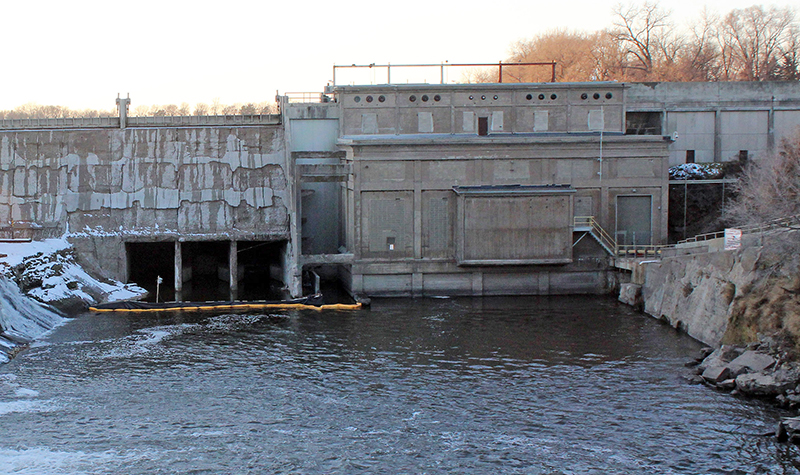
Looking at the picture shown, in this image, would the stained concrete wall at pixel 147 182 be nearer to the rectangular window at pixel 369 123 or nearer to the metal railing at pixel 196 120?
the metal railing at pixel 196 120

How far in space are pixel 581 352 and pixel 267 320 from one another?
16906mm

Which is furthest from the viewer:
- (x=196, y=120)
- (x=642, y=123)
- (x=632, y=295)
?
(x=642, y=123)

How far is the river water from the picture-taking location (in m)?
26.0

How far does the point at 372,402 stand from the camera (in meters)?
31.2

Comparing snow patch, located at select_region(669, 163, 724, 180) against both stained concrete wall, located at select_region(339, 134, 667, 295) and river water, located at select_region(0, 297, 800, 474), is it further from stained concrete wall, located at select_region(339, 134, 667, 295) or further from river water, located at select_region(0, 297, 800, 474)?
river water, located at select_region(0, 297, 800, 474)

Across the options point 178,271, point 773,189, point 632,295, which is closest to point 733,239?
point 773,189

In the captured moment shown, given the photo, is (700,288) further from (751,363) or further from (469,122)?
(469,122)

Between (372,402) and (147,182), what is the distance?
32.9 m

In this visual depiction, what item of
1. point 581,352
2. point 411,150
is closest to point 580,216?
point 411,150

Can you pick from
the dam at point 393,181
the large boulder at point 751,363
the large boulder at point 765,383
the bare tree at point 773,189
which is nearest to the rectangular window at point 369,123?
the dam at point 393,181

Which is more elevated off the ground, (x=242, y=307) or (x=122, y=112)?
(x=122, y=112)

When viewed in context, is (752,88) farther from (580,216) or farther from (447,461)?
(447,461)

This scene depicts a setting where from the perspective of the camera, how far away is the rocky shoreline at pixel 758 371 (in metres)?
31.0

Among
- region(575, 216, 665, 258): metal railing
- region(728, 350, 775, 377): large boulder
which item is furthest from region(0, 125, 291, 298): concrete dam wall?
region(728, 350, 775, 377): large boulder
